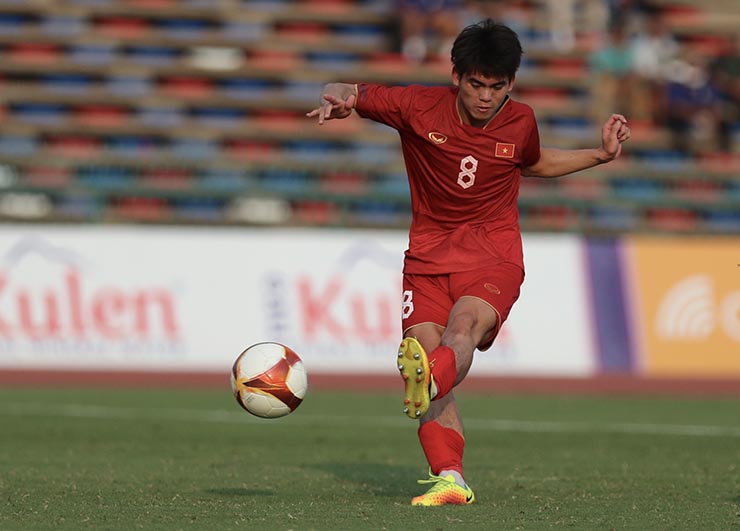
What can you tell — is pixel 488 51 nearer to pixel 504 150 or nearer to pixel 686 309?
pixel 504 150

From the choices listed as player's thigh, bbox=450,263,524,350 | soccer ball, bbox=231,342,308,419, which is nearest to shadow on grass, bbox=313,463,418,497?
soccer ball, bbox=231,342,308,419

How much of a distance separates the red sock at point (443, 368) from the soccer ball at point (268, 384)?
0.89m

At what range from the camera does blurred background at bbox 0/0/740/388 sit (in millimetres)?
17328

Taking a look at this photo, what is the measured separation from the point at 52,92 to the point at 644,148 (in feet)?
33.9

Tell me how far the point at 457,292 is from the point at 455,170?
26.5 inches

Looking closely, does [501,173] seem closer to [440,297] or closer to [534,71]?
[440,297]

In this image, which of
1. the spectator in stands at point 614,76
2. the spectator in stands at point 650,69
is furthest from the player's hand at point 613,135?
the spectator in stands at point 650,69

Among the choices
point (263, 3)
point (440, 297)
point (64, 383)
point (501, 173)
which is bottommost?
point (64, 383)

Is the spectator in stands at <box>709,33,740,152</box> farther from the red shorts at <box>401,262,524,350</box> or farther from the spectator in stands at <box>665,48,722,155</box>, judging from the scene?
the red shorts at <box>401,262,524,350</box>

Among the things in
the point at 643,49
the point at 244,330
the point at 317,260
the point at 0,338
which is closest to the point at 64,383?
the point at 0,338

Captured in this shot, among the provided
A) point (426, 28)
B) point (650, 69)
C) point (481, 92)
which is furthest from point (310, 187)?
point (481, 92)

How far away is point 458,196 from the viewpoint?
758 cm

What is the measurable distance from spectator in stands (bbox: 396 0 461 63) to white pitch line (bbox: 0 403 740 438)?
38.0 feet

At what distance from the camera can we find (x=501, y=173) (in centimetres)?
757
